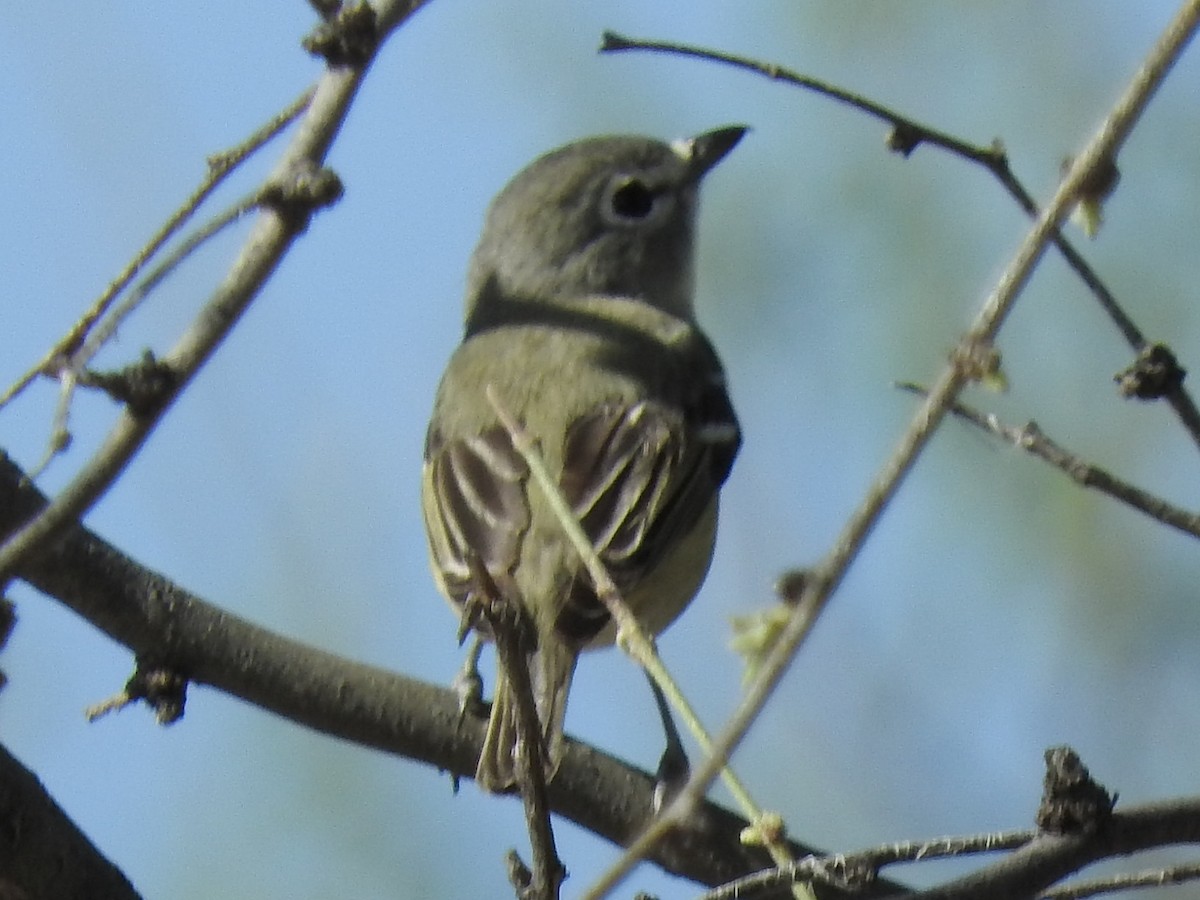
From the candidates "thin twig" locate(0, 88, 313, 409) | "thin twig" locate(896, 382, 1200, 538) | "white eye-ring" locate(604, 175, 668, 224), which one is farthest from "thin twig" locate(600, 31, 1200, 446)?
"white eye-ring" locate(604, 175, 668, 224)

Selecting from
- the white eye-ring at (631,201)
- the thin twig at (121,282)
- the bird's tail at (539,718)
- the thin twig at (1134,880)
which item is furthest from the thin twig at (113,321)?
the white eye-ring at (631,201)

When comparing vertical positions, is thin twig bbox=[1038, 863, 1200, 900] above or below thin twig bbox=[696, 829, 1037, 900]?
above

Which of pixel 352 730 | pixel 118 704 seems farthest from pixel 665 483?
pixel 118 704

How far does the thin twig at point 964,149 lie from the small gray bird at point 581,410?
98 centimetres

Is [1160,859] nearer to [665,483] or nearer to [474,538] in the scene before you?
[665,483]

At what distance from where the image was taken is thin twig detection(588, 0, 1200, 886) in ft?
5.52

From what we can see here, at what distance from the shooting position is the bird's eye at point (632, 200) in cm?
606

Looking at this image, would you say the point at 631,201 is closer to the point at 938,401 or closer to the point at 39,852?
the point at 39,852

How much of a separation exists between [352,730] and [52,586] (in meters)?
0.59

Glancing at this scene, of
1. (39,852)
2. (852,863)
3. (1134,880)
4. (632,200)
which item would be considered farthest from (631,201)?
(852,863)

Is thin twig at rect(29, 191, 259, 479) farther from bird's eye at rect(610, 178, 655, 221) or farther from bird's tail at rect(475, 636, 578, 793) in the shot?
bird's eye at rect(610, 178, 655, 221)

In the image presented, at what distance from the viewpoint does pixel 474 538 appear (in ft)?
14.4

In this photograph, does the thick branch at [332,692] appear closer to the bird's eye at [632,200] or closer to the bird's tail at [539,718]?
the bird's tail at [539,718]

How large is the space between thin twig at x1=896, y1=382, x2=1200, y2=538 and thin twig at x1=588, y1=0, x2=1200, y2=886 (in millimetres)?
547
